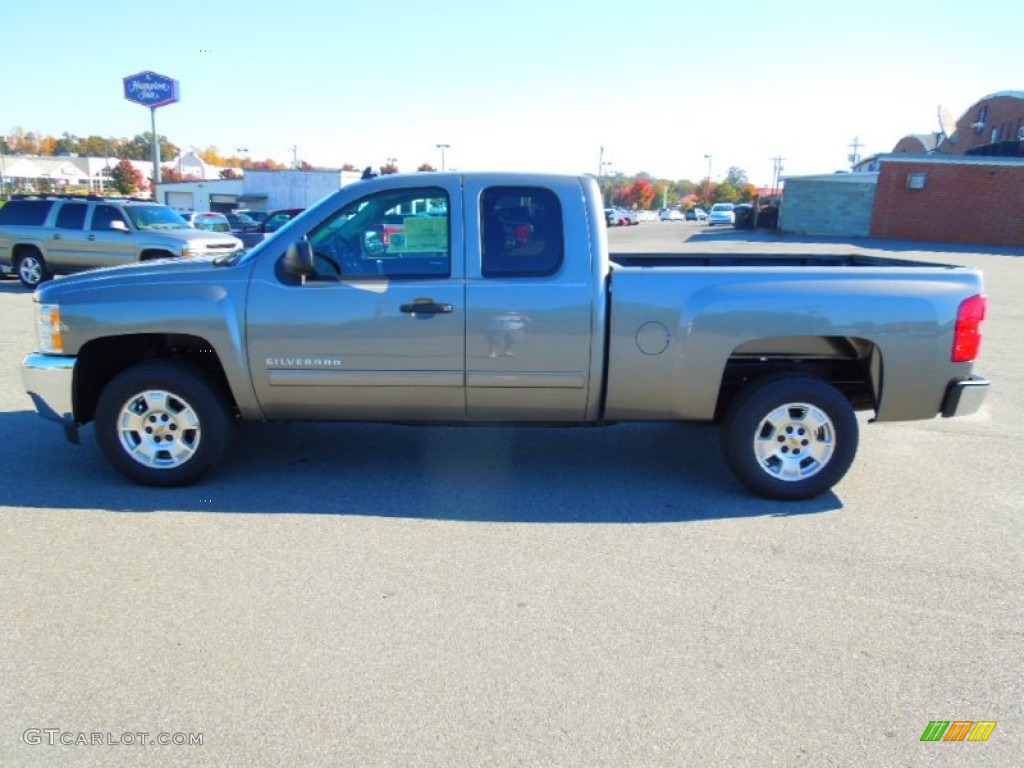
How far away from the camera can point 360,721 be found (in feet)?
8.73

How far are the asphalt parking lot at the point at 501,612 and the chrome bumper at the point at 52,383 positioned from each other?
0.48 metres

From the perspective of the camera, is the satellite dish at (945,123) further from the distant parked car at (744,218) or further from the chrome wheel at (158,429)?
the chrome wheel at (158,429)

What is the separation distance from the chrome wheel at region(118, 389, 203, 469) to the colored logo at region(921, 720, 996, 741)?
4094 mm

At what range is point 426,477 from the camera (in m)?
4.98

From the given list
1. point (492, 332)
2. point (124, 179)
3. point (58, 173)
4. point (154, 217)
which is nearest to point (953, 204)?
point (154, 217)

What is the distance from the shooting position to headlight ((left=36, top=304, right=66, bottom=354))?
4629 mm

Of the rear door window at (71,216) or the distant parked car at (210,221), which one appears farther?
the distant parked car at (210,221)

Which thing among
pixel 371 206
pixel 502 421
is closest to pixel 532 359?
pixel 502 421

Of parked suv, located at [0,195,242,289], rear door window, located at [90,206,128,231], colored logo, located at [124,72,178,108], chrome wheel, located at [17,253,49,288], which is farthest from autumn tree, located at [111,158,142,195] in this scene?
rear door window, located at [90,206,128,231]

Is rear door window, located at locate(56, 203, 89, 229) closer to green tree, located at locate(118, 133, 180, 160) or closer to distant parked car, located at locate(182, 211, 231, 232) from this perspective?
distant parked car, located at locate(182, 211, 231, 232)

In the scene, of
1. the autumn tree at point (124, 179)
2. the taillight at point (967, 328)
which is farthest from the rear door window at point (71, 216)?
the autumn tree at point (124, 179)

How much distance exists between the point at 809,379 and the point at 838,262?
192 centimetres

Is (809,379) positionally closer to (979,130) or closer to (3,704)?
(3,704)

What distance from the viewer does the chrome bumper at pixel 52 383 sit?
4.59 metres
